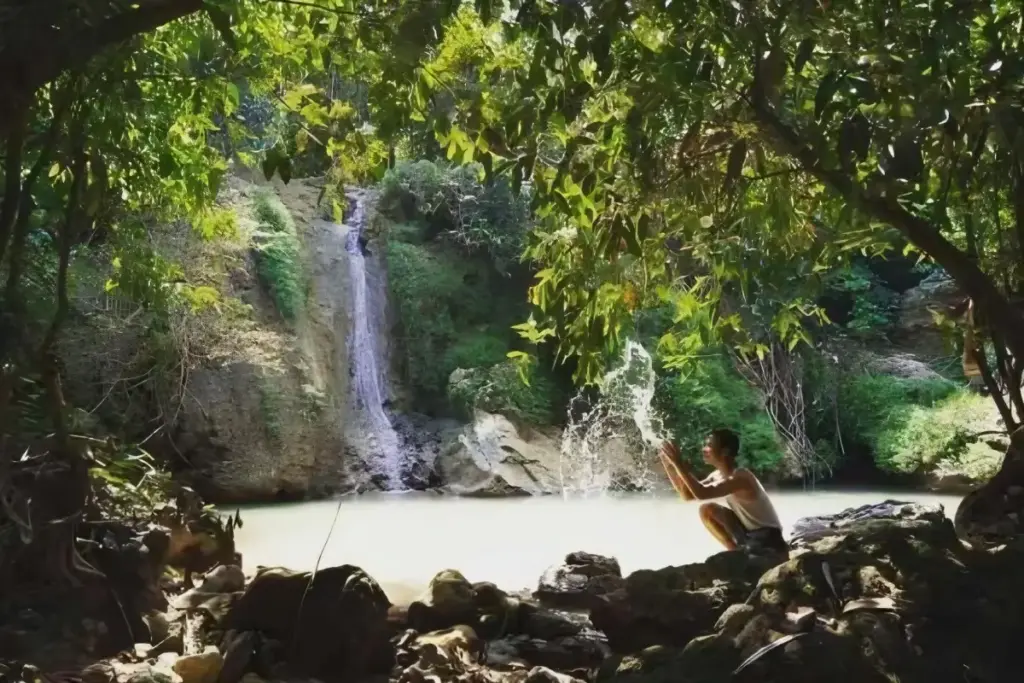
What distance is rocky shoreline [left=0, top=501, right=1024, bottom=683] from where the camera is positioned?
2.21 metres

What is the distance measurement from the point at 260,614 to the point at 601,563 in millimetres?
1695

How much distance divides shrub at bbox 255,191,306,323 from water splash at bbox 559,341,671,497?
3.80 m

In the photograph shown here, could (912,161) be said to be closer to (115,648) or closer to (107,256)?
(115,648)

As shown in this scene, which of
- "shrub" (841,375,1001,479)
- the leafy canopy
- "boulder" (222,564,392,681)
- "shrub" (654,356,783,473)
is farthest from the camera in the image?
"shrub" (654,356,783,473)

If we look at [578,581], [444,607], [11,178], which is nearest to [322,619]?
[444,607]

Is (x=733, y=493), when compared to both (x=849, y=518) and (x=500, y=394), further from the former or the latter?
(x=500, y=394)

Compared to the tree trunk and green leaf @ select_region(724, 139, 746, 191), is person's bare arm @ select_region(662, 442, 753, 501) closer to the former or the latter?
green leaf @ select_region(724, 139, 746, 191)

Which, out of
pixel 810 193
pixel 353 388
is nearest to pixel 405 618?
pixel 810 193

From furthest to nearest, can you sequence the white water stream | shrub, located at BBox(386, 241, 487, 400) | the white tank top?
shrub, located at BBox(386, 241, 487, 400) < the white water stream < the white tank top

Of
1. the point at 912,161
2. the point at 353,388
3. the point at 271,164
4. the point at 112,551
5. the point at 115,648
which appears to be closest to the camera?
the point at 912,161

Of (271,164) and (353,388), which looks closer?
(271,164)

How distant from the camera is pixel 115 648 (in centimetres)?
318

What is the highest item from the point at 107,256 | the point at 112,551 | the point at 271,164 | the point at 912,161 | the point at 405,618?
the point at 107,256

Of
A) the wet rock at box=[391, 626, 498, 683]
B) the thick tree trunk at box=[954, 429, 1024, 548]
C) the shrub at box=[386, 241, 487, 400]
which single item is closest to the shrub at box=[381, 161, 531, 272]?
the shrub at box=[386, 241, 487, 400]
